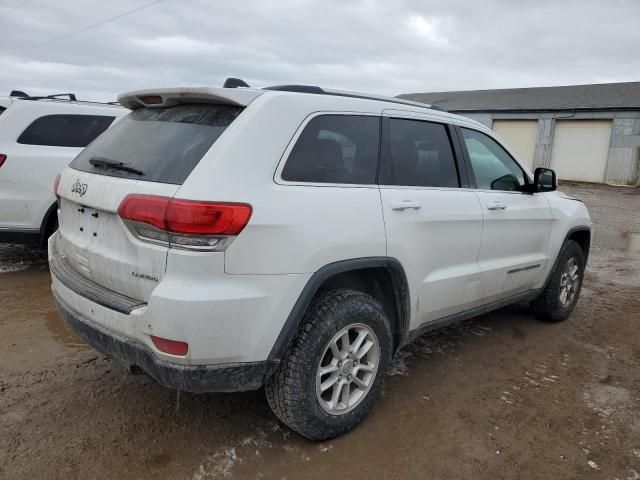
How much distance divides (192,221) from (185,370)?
2.14 feet

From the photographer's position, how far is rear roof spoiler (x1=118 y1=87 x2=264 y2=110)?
249cm

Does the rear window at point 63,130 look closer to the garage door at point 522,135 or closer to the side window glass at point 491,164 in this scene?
the side window glass at point 491,164

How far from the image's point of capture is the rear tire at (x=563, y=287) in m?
4.58

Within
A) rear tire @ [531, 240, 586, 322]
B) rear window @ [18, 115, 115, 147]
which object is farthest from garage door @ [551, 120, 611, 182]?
rear window @ [18, 115, 115, 147]

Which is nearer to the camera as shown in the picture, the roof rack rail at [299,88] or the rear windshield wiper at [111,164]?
the rear windshield wiper at [111,164]

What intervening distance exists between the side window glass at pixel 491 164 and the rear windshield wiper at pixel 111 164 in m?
2.25

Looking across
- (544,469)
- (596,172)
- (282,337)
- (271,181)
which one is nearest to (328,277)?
(282,337)

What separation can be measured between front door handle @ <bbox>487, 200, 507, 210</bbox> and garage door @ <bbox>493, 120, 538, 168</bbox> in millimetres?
24103

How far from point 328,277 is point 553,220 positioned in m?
2.65

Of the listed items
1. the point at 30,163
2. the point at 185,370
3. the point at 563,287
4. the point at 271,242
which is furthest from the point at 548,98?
the point at 185,370

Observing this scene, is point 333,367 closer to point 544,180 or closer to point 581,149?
point 544,180

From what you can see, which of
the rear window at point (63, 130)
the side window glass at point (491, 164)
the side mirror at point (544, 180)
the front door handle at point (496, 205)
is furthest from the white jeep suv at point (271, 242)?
the rear window at point (63, 130)

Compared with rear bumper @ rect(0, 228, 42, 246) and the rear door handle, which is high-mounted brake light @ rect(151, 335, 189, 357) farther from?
rear bumper @ rect(0, 228, 42, 246)

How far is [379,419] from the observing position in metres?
3.05
